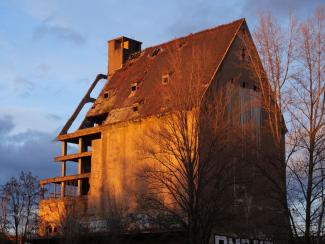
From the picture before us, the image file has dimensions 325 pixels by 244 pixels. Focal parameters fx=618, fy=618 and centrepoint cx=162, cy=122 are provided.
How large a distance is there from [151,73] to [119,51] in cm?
881

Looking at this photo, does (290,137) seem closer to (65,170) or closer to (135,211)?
(135,211)

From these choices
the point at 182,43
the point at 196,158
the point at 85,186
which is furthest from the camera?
the point at 85,186

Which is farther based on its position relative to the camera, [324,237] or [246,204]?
[246,204]

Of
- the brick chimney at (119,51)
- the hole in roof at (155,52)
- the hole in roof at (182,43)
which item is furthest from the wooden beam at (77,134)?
the hole in roof at (182,43)

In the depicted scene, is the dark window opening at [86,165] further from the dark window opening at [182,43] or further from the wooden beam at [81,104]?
the dark window opening at [182,43]

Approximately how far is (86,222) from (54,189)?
868 centimetres

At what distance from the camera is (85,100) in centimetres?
6294

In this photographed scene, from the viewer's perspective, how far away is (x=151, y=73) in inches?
2201

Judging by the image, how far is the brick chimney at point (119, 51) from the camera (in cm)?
6316

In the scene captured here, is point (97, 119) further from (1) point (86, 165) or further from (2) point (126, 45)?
(2) point (126, 45)

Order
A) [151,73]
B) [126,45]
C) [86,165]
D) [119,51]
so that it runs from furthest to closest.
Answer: [126,45] → [119,51] → [86,165] → [151,73]

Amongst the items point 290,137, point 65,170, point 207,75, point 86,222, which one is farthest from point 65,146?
point 290,137

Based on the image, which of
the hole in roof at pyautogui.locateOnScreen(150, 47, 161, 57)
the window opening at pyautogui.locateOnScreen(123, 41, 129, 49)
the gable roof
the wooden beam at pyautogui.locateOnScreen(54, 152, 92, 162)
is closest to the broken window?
the gable roof

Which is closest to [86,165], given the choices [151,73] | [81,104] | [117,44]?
[81,104]
